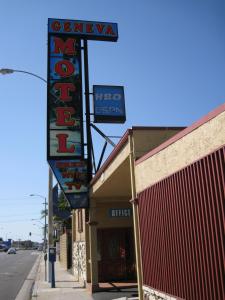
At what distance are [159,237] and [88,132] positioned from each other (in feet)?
37.9

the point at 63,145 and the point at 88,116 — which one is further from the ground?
the point at 88,116

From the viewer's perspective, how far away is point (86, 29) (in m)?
21.3

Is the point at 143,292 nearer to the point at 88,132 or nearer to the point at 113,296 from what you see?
the point at 113,296

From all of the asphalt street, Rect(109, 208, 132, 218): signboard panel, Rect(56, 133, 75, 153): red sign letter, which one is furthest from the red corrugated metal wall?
Rect(109, 208, 132, 218): signboard panel

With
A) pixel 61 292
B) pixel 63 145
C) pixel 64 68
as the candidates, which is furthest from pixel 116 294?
pixel 64 68

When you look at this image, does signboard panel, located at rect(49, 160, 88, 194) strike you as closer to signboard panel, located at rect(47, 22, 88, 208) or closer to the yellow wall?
signboard panel, located at rect(47, 22, 88, 208)

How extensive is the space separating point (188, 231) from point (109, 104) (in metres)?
15.1

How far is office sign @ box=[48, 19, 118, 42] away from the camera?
20.6 metres

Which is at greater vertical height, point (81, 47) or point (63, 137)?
point (81, 47)

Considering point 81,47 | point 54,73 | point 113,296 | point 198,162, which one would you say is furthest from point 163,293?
point 81,47

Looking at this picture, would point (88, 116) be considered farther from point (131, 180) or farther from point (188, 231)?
point (188, 231)

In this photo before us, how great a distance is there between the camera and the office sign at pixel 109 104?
70.3 feet

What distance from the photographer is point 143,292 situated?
405 inches

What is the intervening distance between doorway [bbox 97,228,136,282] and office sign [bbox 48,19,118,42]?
1043 cm
